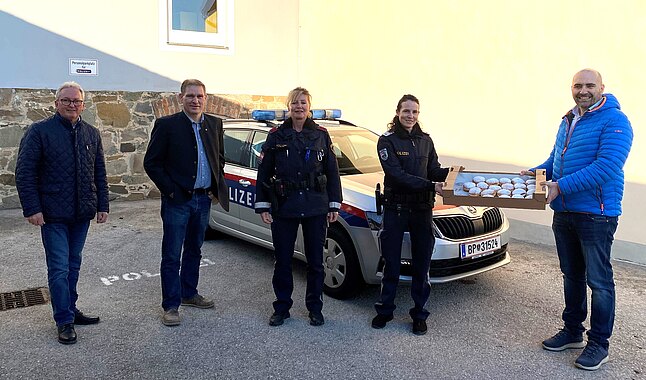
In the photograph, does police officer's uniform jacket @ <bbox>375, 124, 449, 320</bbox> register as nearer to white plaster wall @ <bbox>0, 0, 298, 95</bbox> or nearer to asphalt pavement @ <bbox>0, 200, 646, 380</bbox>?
asphalt pavement @ <bbox>0, 200, 646, 380</bbox>

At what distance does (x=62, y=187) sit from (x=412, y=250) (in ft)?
8.42

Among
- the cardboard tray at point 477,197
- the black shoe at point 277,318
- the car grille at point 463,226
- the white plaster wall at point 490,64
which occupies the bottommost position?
the black shoe at point 277,318

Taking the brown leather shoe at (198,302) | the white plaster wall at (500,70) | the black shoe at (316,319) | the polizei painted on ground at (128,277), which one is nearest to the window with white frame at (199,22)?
the white plaster wall at (500,70)

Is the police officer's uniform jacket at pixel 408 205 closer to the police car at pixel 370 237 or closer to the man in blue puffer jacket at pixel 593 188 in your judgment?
the police car at pixel 370 237

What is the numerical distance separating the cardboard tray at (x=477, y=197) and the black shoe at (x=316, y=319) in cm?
136

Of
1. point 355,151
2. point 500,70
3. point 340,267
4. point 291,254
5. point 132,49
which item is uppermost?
point 132,49

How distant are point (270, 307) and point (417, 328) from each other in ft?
4.20

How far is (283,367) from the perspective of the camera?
3461 mm

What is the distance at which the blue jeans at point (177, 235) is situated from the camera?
4.11 m

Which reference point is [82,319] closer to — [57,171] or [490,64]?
[57,171]

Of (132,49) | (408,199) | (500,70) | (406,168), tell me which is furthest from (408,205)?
(132,49)

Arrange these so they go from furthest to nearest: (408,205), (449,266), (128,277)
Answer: (128,277)
(449,266)
(408,205)

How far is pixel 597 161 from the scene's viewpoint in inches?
130

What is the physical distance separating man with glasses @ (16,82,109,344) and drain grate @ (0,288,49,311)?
0.89 metres
